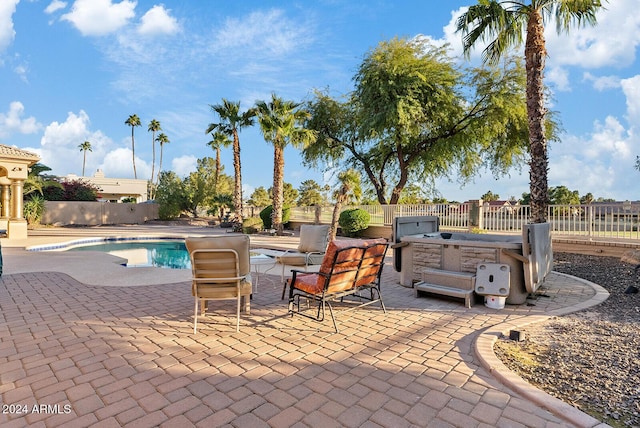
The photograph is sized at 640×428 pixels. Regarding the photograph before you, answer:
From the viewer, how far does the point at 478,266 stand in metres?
4.91

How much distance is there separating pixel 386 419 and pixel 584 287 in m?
5.69

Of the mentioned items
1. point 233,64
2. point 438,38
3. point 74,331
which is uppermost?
point 438,38

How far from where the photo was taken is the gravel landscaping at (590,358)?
2361mm

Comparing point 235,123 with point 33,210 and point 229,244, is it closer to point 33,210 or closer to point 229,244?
point 33,210

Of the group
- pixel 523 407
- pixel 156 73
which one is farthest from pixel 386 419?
pixel 156 73

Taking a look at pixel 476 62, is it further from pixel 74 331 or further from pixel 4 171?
pixel 4 171

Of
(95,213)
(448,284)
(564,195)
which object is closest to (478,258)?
(448,284)

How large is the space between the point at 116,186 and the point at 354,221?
34605mm

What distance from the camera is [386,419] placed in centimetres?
216

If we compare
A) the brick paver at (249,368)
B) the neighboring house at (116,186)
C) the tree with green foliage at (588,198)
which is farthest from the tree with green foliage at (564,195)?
the neighboring house at (116,186)

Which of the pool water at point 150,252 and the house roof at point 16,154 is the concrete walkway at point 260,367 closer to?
the pool water at point 150,252

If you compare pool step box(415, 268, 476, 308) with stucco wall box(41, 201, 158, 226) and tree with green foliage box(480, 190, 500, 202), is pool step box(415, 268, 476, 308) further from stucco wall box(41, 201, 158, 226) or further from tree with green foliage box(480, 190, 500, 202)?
tree with green foliage box(480, 190, 500, 202)

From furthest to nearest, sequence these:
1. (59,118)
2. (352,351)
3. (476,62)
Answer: (59,118) < (476,62) < (352,351)

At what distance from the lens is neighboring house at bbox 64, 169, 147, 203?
126 ft
